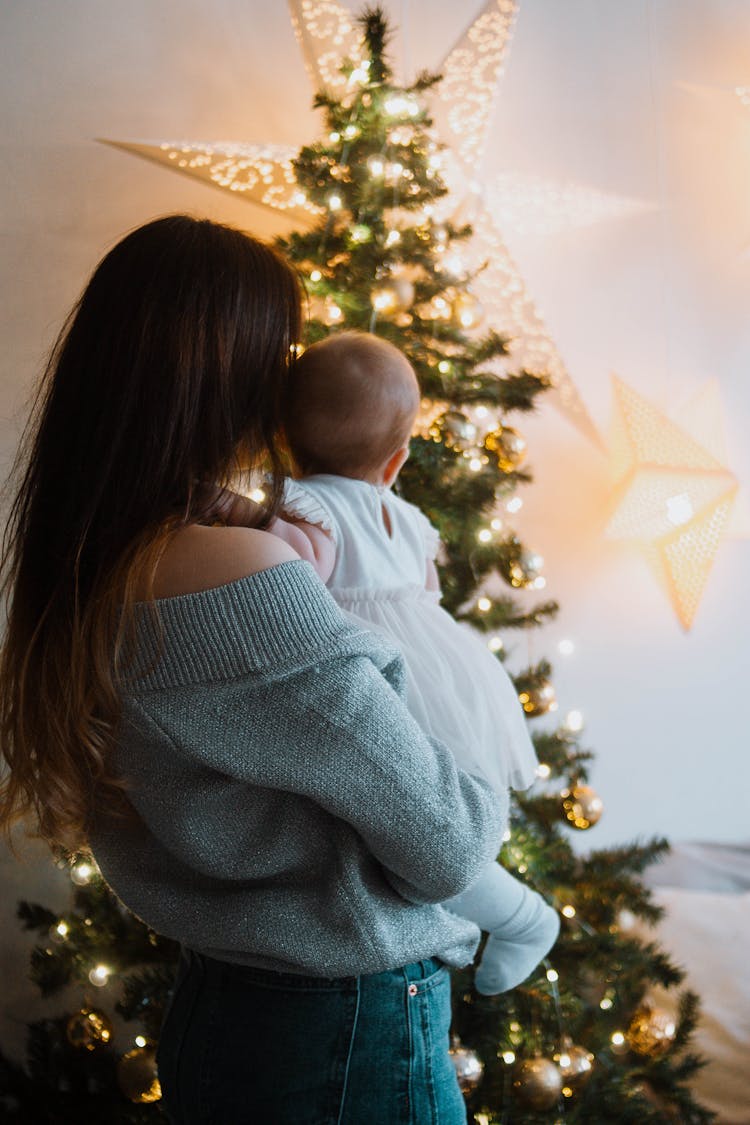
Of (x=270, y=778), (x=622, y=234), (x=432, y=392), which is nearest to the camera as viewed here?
(x=270, y=778)

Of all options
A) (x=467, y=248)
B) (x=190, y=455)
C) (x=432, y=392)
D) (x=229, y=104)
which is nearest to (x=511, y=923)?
(x=190, y=455)

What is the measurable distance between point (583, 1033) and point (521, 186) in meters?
2.32

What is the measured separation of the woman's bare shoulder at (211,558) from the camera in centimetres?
82

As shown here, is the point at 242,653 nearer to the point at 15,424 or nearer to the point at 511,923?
the point at 511,923

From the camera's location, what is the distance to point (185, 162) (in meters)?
2.24

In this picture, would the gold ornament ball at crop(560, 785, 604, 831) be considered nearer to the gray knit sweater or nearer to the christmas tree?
the christmas tree

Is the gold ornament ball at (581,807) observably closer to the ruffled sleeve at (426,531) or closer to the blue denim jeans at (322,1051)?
the ruffled sleeve at (426,531)

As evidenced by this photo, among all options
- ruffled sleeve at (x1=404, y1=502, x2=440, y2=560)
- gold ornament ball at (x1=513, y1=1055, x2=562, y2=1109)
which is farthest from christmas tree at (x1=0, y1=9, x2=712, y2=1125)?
ruffled sleeve at (x1=404, y1=502, x2=440, y2=560)

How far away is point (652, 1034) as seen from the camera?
2.09 metres

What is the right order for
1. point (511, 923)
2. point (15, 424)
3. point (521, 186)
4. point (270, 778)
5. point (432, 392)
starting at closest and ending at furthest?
point (270, 778), point (511, 923), point (432, 392), point (15, 424), point (521, 186)

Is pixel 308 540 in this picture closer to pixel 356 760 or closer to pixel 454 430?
pixel 356 760

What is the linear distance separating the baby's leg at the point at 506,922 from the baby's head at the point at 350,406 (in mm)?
577

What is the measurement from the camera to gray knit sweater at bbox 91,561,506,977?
31.1 inches

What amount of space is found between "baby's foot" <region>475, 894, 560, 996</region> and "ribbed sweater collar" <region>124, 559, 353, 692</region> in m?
0.70
